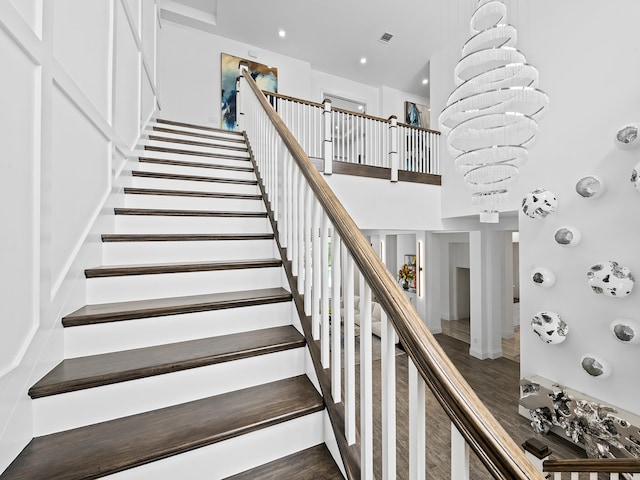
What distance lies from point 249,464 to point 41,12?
181 centimetres

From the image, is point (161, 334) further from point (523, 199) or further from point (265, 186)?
point (523, 199)

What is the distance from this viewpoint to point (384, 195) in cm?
433

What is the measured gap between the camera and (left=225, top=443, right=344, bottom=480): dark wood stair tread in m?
1.04

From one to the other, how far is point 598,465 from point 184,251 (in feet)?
7.93

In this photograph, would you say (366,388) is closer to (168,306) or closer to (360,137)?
(168,306)

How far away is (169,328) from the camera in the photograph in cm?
138

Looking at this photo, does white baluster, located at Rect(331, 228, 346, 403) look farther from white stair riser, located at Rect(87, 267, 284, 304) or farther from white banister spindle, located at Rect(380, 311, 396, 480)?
white stair riser, located at Rect(87, 267, 284, 304)

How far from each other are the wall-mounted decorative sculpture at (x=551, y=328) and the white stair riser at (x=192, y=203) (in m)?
3.32

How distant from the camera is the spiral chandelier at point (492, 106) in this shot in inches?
74.7

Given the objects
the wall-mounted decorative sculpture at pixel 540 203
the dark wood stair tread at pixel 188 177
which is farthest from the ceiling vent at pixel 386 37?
the dark wood stair tread at pixel 188 177

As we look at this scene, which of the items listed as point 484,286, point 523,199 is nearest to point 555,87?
point 523,199

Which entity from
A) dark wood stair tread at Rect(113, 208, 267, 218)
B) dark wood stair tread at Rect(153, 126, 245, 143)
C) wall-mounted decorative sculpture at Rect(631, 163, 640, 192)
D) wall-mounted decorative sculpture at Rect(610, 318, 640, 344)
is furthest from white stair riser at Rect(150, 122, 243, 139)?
wall-mounted decorative sculpture at Rect(610, 318, 640, 344)

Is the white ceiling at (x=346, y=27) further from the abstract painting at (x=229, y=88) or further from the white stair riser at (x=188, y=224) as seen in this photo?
the white stair riser at (x=188, y=224)

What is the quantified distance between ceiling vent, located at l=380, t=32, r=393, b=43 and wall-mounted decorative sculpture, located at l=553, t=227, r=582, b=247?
170 inches
